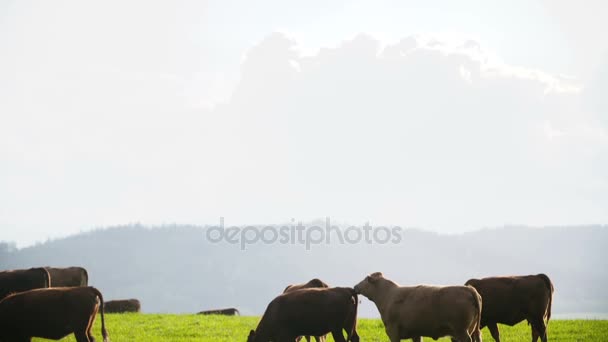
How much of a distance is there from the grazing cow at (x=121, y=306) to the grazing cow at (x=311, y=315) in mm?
22421

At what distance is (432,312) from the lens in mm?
17375

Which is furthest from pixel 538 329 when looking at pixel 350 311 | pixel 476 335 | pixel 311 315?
pixel 311 315

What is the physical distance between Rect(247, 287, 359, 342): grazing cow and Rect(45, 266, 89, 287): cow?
17.8 metres

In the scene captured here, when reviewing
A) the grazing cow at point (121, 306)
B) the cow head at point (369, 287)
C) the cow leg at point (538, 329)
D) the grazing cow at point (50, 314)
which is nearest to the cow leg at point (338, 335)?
the cow head at point (369, 287)

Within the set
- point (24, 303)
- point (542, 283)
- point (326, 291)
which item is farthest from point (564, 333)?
point (24, 303)

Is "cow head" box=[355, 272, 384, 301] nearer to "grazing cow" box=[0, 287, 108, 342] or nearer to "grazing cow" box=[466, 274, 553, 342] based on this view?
"grazing cow" box=[466, 274, 553, 342]

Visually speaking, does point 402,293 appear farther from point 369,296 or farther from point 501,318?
point 501,318

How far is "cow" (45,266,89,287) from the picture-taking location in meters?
33.6

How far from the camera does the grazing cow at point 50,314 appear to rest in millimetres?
18484

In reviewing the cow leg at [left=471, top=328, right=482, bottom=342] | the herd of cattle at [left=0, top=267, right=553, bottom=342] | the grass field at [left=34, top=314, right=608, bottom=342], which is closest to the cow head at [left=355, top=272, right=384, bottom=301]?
the herd of cattle at [left=0, top=267, right=553, bottom=342]

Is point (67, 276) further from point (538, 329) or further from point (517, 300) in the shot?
point (538, 329)

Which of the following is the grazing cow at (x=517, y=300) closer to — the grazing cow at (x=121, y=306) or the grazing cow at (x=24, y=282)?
the grazing cow at (x=24, y=282)

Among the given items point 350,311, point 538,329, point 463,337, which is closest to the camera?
point 463,337

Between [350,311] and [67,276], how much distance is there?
65.6ft
